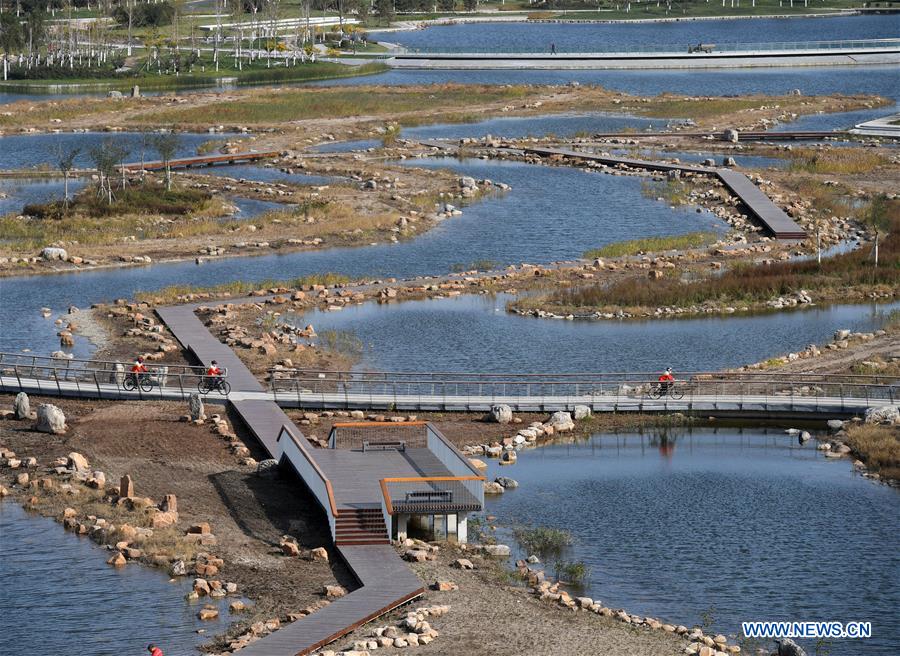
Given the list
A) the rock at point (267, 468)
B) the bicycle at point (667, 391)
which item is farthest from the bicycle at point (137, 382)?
the bicycle at point (667, 391)

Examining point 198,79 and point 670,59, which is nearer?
point 198,79

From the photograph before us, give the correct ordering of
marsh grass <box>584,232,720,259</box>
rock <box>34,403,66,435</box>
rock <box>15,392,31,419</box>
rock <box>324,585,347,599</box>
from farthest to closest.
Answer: marsh grass <box>584,232,720,259</box> → rock <box>15,392,31,419</box> → rock <box>34,403,66,435</box> → rock <box>324,585,347,599</box>

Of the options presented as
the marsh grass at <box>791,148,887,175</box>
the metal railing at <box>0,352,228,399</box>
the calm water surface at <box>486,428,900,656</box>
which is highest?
the marsh grass at <box>791,148,887,175</box>

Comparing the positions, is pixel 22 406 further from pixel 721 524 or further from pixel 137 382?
pixel 721 524

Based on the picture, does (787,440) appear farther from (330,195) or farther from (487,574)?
(330,195)

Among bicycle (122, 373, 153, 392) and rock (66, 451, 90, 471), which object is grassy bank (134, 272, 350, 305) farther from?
rock (66, 451, 90, 471)

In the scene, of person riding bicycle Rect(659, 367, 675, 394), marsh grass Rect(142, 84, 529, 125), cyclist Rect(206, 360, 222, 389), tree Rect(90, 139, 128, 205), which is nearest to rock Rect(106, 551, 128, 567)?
cyclist Rect(206, 360, 222, 389)

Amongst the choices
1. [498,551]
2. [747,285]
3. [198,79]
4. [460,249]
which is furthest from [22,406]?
[198,79]
